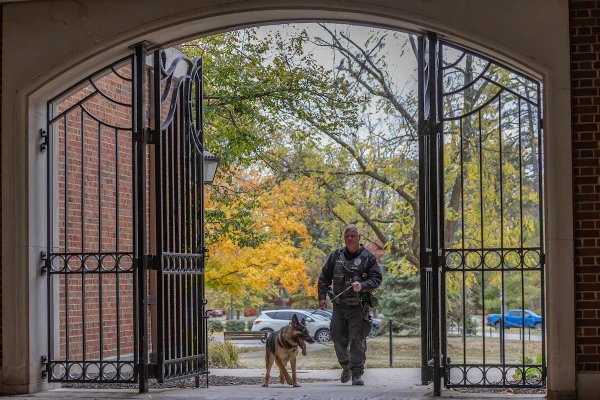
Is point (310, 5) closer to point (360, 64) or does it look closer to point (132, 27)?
point (132, 27)

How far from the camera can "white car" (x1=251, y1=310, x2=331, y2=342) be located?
2786 centimetres

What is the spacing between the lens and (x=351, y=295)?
959cm

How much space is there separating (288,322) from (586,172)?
2234cm

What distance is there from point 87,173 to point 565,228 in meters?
6.26

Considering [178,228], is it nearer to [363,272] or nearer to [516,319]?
[363,272]

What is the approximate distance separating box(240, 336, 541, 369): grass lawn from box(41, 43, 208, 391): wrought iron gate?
7588 millimetres

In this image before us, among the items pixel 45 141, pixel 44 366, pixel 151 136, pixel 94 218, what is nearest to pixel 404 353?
pixel 94 218

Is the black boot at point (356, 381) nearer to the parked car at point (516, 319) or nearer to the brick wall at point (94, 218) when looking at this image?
the brick wall at point (94, 218)

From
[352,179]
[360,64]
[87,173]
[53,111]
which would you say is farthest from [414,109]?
[53,111]

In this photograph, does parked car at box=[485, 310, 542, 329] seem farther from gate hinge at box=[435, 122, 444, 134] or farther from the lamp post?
gate hinge at box=[435, 122, 444, 134]

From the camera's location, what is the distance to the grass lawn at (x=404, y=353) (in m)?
18.6

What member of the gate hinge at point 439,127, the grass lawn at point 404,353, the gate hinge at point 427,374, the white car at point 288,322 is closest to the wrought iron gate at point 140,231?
the gate hinge at point 427,374

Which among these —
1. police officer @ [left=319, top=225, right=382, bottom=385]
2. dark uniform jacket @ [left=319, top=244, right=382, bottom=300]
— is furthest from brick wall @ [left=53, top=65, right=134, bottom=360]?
police officer @ [left=319, top=225, right=382, bottom=385]

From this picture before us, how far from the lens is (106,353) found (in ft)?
37.2
